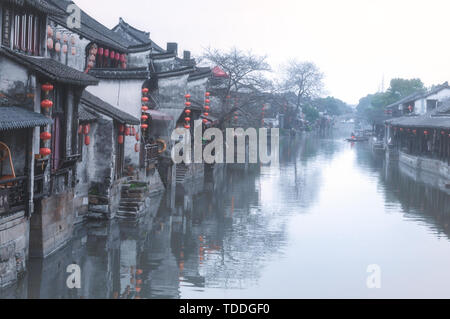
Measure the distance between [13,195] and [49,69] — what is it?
120 inches

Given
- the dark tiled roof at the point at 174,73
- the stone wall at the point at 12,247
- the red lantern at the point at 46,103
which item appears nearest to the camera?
the stone wall at the point at 12,247

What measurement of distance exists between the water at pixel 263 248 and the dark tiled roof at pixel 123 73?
201 inches

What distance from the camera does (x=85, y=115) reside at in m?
17.4

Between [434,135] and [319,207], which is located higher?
[434,135]

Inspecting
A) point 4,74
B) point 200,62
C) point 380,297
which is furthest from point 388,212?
point 200,62

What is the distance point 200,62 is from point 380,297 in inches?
1288

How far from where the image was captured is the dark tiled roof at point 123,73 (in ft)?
68.6

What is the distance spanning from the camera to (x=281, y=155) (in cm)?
4991

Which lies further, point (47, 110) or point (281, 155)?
point (281, 155)

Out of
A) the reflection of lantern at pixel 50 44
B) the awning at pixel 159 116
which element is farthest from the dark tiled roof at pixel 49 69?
the awning at pixel 159 116

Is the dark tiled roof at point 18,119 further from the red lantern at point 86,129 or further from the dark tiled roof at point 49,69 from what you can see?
the red lantern at point 86,129

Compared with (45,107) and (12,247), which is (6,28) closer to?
(45,107)
